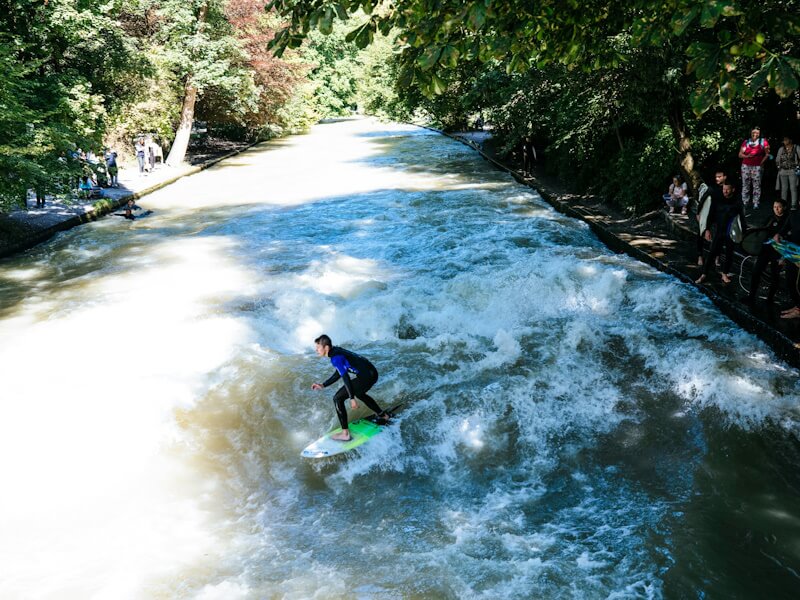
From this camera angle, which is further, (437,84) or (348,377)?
(348,377)

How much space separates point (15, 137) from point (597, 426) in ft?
49.9

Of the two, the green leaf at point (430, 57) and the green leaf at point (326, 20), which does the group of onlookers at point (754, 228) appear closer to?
the green leaf at point (430, 57)

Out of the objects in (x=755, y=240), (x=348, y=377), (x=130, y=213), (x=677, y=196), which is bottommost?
(x=130, y=213)

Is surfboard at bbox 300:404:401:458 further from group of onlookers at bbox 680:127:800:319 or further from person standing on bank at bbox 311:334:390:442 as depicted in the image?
group of onlookers at bbox 680:127:800:319

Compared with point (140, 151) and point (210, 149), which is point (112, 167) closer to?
point (140, 151)

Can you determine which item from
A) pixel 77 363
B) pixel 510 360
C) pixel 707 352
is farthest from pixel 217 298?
pixel 707 352

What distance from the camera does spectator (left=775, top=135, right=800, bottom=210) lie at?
43.9 feet

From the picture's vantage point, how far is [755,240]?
10.4 m

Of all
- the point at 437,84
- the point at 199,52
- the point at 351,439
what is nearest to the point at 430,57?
the point at 437,84

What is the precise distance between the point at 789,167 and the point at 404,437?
1010cm

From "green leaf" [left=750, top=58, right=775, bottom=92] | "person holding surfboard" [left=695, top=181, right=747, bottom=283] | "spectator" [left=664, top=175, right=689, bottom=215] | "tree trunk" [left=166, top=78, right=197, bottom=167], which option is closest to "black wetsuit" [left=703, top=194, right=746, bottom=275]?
"person holding surfboard" [left=695, top=181, right=747, bottom=283]

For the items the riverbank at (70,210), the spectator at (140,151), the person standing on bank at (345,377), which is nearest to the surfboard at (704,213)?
the person standing on bank at (345,377)

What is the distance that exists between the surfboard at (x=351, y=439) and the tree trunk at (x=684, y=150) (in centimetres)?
1135

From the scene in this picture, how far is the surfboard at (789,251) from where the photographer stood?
30.0 feet
